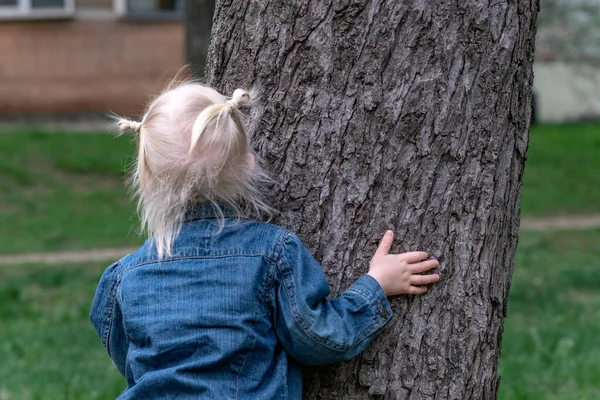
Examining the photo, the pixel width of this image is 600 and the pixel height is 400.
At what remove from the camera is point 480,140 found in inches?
91.7

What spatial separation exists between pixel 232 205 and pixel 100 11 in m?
15.4

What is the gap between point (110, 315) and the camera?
2.40 m

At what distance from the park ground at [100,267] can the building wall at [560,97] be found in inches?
120

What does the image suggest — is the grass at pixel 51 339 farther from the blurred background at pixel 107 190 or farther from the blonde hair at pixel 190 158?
the blonde hair at pixel 190 158

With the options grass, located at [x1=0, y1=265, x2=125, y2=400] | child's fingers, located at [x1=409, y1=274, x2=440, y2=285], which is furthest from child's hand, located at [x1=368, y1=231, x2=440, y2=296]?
grass, located at [x1=0, y1=265, x2=125, y2=400]

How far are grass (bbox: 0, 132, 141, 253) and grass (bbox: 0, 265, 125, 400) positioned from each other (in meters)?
1.42

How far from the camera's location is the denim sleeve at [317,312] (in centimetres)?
218

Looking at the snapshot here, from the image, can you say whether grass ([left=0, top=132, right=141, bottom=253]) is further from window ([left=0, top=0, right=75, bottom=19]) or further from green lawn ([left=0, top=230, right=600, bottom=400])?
window ([left=0, top=0, right=75, bottom=19])

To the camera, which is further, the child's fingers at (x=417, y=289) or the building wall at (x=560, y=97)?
the building wall at (x=560, y=97)

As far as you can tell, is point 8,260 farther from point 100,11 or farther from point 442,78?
point 100,11

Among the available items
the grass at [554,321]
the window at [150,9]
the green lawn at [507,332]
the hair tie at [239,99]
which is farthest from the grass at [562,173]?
the hair tie at [239,99]

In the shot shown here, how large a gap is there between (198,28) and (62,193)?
4165 mm

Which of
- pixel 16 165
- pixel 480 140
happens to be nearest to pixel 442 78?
pixel 480 140

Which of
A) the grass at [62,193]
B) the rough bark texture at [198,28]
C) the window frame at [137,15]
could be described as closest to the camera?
the rough bark texture at [198,28]
